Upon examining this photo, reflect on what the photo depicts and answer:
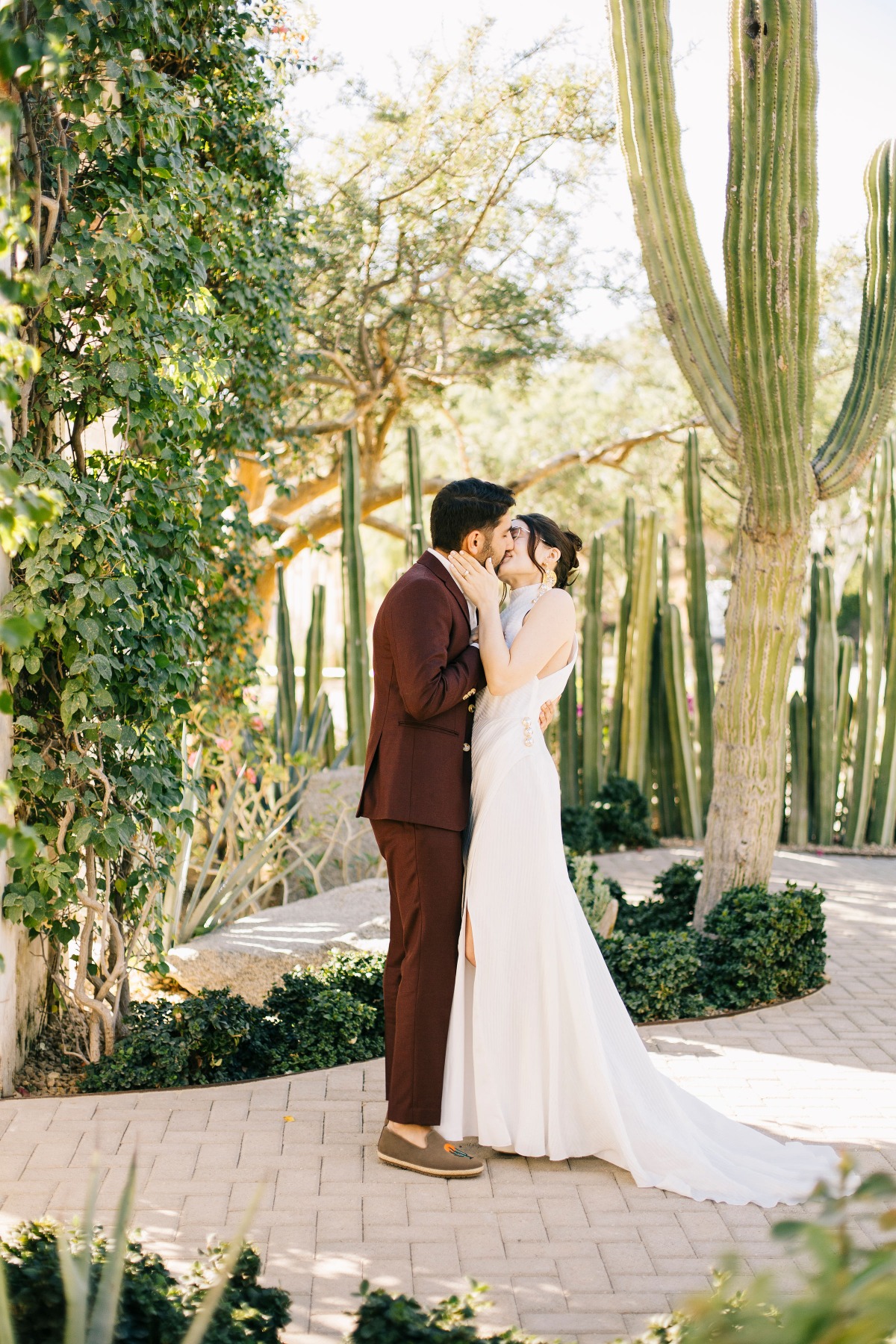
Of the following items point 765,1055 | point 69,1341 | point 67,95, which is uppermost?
point 67,95

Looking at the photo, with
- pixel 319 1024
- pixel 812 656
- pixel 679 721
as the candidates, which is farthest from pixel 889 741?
pixel 319 1024

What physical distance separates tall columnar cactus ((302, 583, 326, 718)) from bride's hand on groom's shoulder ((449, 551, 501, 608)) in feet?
17.3

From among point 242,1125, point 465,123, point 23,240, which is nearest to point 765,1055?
point 242,1125

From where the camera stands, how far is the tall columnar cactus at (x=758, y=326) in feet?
17.4

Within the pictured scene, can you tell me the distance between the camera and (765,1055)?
472cm

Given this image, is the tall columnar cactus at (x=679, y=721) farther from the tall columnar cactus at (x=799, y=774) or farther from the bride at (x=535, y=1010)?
the bride at (x=535, y=1010)

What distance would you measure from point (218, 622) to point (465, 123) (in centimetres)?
502

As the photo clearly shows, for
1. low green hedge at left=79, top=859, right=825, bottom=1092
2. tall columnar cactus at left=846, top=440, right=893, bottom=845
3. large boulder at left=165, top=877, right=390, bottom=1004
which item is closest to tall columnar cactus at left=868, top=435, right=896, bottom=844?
tall columnar cactus at left=846, top=440, right=893, bottom=845

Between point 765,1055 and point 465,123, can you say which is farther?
point 465,123

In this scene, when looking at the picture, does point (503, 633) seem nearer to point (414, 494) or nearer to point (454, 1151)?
point (454, 1151)

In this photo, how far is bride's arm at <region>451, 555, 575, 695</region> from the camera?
11.6 feet

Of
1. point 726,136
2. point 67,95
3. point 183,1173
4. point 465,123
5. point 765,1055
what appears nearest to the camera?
point 183,1173

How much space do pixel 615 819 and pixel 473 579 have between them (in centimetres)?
→ 591

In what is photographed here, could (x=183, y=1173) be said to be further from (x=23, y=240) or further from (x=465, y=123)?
(x=465, y=123)
